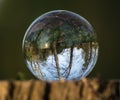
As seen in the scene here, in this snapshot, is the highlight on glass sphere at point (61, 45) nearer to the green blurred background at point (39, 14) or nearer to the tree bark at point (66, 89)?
the tree bark at point (66, 89)

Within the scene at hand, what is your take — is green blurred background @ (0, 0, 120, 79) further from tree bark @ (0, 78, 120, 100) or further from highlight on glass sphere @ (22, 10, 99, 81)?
tree bark @ (0, 78, 120, 100)

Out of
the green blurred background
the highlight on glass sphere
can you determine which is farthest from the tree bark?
the green blurred background

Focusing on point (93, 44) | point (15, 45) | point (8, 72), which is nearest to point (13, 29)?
point (15, 45)

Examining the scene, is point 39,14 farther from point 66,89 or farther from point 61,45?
point 66,89

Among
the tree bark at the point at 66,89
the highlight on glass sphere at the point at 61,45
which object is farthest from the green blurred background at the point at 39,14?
the tree bark at the point at 66,89

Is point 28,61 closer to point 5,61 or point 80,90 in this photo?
point 80,90

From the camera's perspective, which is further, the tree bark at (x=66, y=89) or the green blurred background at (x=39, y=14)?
the green blurred background at (x=39, y=14)
